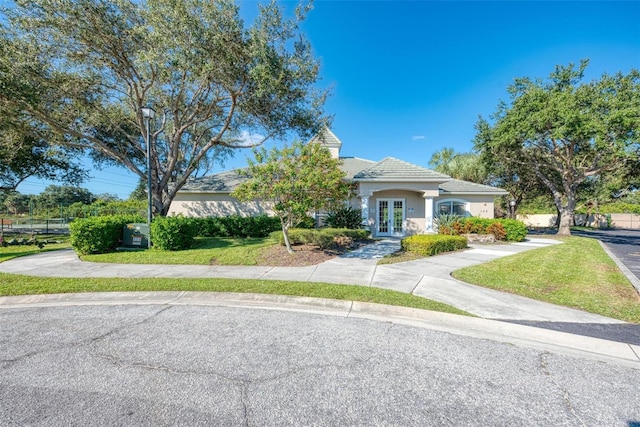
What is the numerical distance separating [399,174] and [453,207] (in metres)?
5.50

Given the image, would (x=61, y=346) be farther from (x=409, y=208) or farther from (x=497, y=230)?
(x=497, y=230)

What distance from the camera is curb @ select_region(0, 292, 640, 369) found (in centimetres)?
331

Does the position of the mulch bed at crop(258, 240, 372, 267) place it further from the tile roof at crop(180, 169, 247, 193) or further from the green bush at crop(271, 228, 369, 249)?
the tile roof at crop(180, 169, 247, 193)

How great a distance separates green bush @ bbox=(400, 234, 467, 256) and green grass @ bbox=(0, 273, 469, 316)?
186 inches

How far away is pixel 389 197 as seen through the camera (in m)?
15.7

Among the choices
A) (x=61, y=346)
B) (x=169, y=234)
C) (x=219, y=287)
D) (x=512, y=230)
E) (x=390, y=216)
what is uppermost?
(x=390, y=216)

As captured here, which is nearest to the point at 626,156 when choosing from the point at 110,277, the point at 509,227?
the point at 509,227

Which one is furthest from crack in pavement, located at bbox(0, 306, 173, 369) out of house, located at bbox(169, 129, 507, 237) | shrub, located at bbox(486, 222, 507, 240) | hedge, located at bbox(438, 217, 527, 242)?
A: shrub, located at bbox(486, 222, 507, 240)

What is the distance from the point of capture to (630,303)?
15.8 feet

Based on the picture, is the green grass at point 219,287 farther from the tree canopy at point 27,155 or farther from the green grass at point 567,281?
the tree canopy at point 27,155

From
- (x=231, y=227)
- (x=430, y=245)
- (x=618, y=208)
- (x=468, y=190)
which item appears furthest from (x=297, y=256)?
(x=618, y=208)

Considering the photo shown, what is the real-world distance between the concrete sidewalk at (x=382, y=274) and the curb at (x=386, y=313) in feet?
1.67

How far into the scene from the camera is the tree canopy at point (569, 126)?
44.9 feet

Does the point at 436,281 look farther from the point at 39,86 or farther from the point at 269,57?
the point at 39,86
